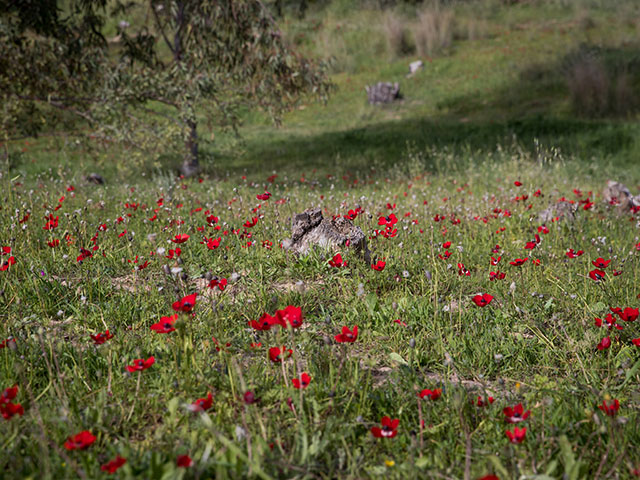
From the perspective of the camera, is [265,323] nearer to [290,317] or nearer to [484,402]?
[290,317]

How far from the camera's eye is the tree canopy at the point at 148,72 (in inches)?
344

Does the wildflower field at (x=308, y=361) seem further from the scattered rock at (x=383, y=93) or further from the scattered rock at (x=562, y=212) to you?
the scattered rock at (x=383, y=93)

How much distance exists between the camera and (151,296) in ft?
9.87

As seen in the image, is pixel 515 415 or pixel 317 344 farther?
pixel 317 344

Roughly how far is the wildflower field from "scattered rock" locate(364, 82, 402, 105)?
47.9ft

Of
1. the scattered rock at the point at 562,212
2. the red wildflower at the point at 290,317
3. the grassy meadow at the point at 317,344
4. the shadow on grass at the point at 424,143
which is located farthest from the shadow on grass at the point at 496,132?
the red wildflower at the point at 290,317

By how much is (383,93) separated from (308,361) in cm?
1730

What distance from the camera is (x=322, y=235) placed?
3.75 m

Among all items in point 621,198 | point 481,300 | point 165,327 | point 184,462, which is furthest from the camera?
point 621,198

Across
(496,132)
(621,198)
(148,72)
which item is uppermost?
(148,72)

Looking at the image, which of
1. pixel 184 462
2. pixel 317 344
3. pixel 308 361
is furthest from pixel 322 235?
pixel 184 462

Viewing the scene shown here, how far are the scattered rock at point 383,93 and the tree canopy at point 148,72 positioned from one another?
8210 millimetres

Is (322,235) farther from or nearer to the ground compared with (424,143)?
farther from the ground

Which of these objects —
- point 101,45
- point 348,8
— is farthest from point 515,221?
point 348,8
